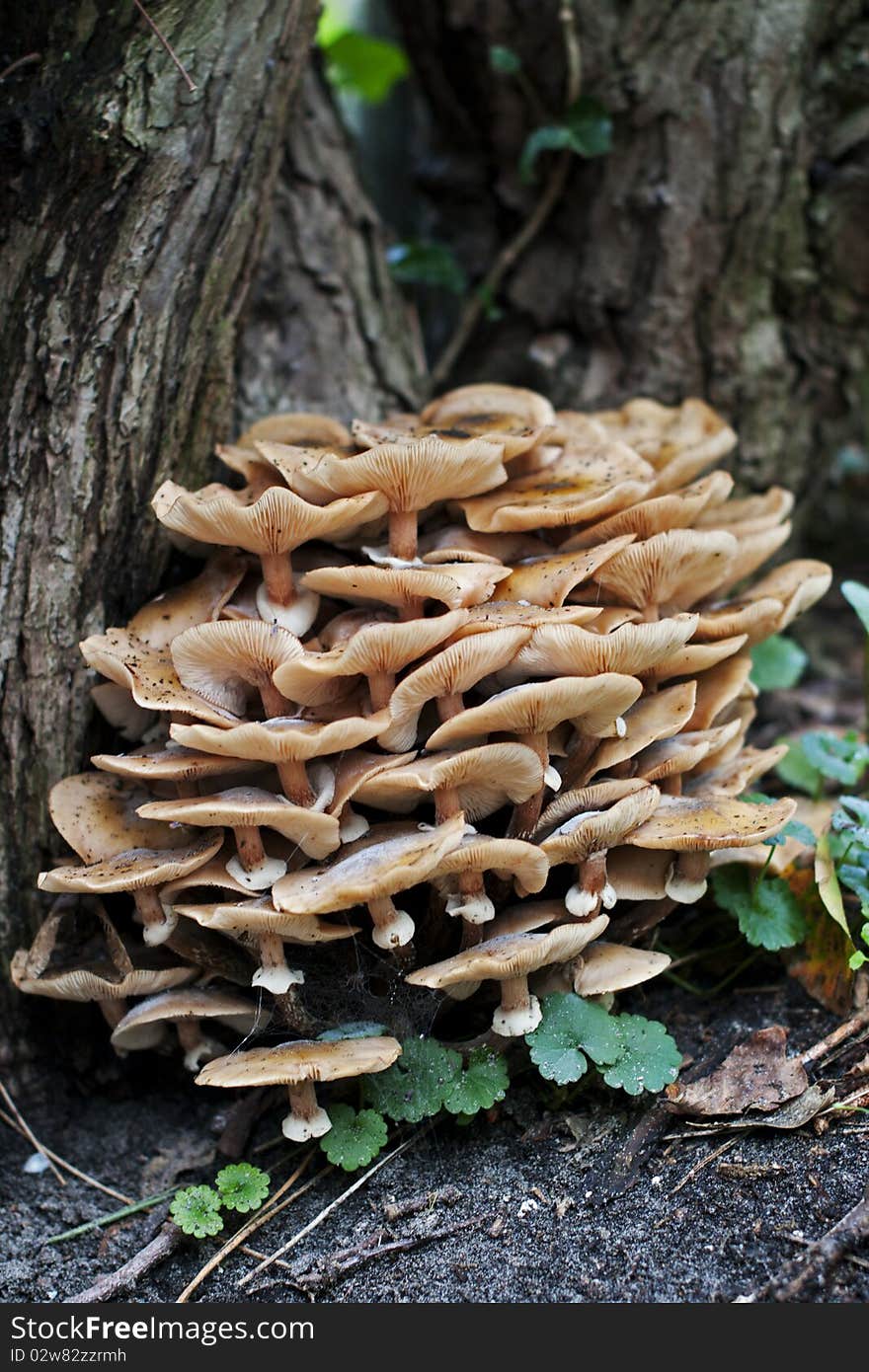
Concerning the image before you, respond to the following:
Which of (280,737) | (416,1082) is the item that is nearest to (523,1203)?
(416,1082)

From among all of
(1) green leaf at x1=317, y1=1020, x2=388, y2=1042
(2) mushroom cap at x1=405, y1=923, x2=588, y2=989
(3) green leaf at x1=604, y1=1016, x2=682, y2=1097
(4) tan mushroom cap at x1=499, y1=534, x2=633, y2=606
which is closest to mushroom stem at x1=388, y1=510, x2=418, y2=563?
(4) tan mushroom cap at x1=499, y1=534, x2=633, y2=606

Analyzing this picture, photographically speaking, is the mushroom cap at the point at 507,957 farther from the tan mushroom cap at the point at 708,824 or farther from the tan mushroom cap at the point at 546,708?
the tan mushroom cap at the point at 546,708

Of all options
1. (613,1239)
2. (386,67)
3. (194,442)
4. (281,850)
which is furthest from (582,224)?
(613,1239)

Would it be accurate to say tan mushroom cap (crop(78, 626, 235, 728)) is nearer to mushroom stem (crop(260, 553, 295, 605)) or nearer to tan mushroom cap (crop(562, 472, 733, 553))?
mushroom stem (crop(260, 553, 295, 605))

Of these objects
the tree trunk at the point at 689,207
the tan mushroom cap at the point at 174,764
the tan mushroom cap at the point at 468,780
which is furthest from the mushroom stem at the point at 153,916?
the tree trunk at the point at 689,207

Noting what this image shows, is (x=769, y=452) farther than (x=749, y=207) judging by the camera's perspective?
Yes

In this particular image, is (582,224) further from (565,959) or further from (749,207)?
(565,959)

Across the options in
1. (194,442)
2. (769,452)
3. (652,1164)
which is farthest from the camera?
(769,452)
